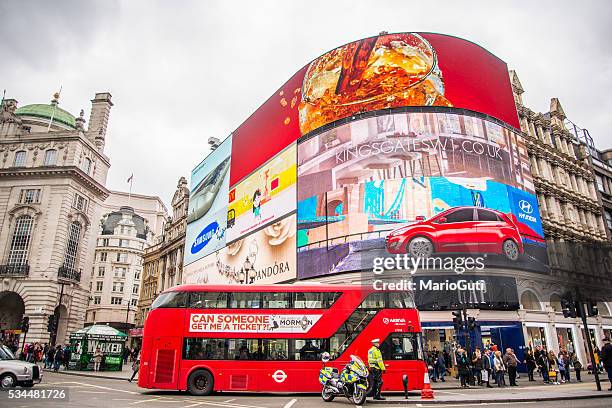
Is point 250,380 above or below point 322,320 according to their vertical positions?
below

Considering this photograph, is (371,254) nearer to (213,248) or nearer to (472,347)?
(472,347)

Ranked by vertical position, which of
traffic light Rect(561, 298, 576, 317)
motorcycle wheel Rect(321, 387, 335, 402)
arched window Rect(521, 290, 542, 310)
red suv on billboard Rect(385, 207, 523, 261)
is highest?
red suv on billboard Rect(385, 207, 523, 261)

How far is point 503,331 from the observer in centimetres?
2845

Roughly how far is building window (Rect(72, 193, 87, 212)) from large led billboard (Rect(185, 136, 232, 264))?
1199cm

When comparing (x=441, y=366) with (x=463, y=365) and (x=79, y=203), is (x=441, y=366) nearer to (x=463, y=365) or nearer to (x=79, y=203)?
(x=463, y=365)

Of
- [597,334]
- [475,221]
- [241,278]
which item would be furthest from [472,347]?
[241,278]

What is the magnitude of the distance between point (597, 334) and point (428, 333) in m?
17.0

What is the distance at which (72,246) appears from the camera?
45875mm

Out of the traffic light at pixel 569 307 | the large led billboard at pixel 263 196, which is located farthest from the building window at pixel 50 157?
the traffic light at pixel 569 307

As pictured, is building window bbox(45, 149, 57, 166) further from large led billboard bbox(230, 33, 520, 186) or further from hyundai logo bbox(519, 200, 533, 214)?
hyundai logo bbox(519, 200, 533, 214)

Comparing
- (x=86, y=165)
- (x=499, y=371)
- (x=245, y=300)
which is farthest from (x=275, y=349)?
(x=86, y=165)

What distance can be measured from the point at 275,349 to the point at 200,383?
9.96 feet

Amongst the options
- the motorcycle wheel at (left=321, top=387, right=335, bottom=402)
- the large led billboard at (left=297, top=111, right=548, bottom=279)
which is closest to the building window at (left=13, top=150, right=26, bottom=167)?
the large led billboard at (left=297, top=111, right=548, bottom=279)

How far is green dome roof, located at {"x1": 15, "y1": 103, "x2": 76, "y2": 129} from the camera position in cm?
5312
